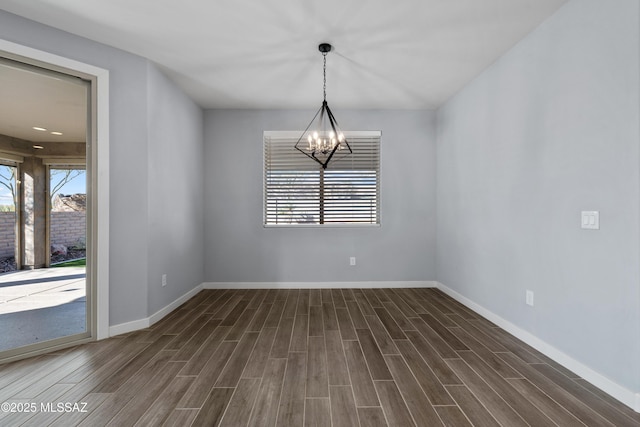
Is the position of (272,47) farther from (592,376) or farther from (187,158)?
(592,376)

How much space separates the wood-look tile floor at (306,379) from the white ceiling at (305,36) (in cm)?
272

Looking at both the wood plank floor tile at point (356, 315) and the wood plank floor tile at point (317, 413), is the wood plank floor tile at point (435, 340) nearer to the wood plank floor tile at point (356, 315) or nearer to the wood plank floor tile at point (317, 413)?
the wood plank floor tile at point (356, 315)

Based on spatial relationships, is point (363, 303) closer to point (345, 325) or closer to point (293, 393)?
point (345, 325)

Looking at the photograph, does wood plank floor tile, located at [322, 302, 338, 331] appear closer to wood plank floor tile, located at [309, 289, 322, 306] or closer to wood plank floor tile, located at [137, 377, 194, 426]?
wood plank floor tile, located at [309, 289, 322, 306]

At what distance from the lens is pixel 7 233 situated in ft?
7.89

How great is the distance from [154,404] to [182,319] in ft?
4.85

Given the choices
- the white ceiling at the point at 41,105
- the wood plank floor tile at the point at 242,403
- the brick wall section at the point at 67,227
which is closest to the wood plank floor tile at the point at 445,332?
the wood plank floor tile at the point at 242,403

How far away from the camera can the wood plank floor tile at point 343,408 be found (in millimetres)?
1590

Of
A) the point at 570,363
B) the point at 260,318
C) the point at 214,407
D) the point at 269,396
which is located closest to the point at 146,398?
the point at 214,407

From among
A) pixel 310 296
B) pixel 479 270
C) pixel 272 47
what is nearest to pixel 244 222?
pixel 310 296

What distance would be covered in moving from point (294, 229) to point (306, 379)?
8.47ft

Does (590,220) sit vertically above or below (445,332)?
above

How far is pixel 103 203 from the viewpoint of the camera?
8.78ft

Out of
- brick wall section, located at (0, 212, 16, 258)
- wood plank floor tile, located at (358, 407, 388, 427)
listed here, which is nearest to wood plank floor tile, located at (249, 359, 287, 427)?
wood plank floor tile, located at (358, 407, 388, 427)
